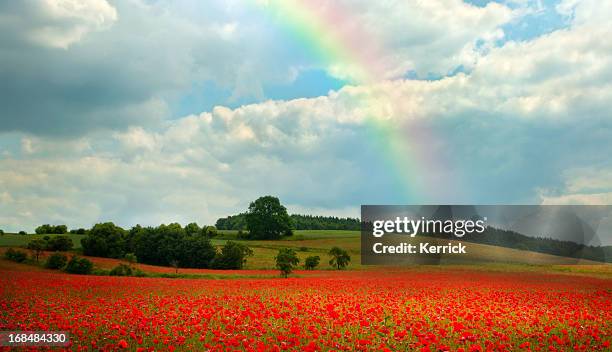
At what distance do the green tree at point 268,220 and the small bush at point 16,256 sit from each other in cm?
7039

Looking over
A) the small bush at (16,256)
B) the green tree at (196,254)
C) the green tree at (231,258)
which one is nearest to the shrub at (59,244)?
the small bush at (16,256)

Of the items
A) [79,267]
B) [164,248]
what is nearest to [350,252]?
[164,248]

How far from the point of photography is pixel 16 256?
61.6 m

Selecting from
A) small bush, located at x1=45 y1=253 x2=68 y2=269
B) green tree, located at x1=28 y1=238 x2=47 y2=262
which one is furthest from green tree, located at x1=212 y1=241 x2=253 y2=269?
green tree, located at x1=28 y1=238 x2=47 y2=262

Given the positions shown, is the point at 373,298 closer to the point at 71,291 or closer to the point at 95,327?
the point at 95,327

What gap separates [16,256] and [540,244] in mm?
85500

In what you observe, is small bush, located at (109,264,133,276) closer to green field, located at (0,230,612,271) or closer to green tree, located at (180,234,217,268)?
green tree, located at (180,234,217,268)

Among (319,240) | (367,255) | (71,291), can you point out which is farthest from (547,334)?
(319,240)

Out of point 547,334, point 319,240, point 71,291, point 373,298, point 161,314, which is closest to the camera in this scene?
point 547,334

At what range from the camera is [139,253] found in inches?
3081

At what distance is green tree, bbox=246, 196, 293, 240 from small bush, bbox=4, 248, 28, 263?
70.4 m

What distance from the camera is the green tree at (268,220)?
5074 inches

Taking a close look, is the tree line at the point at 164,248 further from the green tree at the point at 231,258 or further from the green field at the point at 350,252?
the green field at the point at 350,252

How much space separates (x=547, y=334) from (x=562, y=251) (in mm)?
82580
